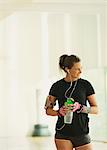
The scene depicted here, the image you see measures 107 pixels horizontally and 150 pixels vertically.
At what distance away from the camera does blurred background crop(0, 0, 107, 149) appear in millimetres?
6766

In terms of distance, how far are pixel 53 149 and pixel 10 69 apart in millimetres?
2793

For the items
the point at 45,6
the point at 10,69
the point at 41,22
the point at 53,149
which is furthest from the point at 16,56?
the point at 53,149

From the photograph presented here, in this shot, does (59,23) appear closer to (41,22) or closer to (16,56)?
(41,22)

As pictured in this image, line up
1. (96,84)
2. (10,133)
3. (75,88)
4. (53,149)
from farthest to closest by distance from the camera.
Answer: (10,133) → (96,84) → (53,149) → (75,88)

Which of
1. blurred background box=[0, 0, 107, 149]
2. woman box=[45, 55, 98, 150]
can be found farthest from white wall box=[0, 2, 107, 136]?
woman box=[45, 55, 98, 150]

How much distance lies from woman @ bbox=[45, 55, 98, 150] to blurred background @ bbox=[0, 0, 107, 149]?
4.16 metres

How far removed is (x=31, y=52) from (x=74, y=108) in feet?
17.5

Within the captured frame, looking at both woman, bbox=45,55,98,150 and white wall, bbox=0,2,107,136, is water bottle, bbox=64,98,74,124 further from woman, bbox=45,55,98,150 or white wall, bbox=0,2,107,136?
white wall, bbox=0,2,107,136

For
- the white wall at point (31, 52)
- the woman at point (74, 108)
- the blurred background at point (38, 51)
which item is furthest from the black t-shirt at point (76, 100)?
the white wall at point (31, 52)

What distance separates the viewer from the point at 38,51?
24.8 ft

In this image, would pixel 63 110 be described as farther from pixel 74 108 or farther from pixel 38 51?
pixel 38 51

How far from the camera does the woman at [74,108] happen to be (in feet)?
7.59

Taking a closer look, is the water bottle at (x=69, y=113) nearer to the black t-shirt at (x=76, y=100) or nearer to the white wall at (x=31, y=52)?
the black t-shirt at (x=76, y=100)

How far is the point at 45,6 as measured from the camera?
672 cm
